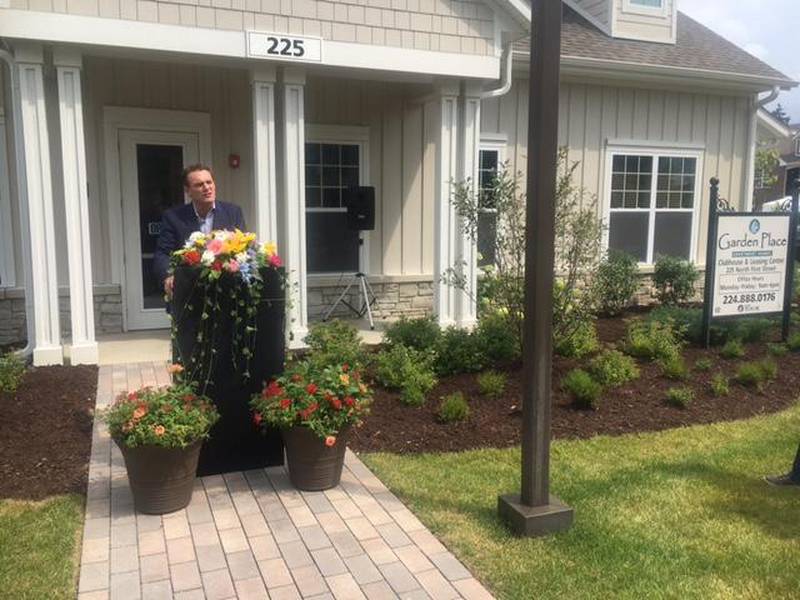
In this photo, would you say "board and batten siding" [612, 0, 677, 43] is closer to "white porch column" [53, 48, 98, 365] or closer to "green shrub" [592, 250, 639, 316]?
"green shrub" [592, 250, 639, 316]

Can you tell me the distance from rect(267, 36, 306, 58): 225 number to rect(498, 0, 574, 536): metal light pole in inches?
159

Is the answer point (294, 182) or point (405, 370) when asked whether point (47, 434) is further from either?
point (294, 182)

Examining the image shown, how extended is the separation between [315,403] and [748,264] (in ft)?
17.8

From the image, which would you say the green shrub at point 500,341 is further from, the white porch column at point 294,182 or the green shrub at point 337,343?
the white porch column at point 294,182

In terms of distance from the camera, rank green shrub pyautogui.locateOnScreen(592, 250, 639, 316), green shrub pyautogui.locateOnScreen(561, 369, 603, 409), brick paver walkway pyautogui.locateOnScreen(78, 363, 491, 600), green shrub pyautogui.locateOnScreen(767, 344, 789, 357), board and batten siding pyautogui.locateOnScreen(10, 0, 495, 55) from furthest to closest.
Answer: green shrub pyautogui.locateOnScreen(592, 250, 639, 316) → green shrub pyautogui.locateOnScreen(767, 344, 789, 357) → board and batten siding pyautogui.locateOnScreen(10, 0, 495, 55) → green shrub pyautogui.locateOnScreen(561, 369, 603, 409) → brick paver walkway pyautogui.locateOnScreen(78, 363, 491, 600)

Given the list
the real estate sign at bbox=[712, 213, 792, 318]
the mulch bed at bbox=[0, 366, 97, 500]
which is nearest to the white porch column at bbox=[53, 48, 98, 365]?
the mulch bed at bbox=[0, 366, 97, 500]

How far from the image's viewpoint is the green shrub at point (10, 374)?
550 centimetres

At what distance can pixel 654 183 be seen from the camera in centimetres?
1106

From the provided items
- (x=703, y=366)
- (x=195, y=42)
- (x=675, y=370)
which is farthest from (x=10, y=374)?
(x=703, y=366)

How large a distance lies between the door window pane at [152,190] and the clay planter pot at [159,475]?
474 cm

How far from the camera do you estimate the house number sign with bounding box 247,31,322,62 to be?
6684 mm

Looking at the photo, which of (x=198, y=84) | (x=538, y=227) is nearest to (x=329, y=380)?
(x=538, y=227)

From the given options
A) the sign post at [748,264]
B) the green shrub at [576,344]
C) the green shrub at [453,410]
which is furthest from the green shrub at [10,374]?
the sign post at [748,264]

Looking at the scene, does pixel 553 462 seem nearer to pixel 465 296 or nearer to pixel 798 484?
pixel 798 484
